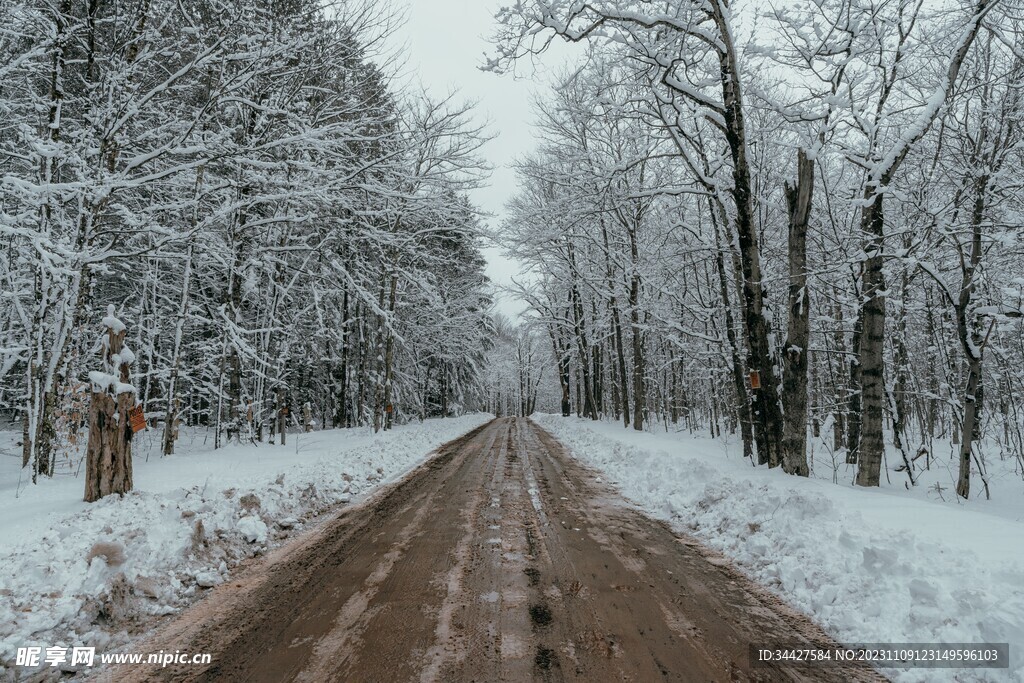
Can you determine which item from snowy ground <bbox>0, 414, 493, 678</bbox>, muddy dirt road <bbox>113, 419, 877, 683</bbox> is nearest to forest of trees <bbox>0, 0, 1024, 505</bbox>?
snowy ground <bbox>0, 414, 493, 678</bbox>

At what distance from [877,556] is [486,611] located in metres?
3.43

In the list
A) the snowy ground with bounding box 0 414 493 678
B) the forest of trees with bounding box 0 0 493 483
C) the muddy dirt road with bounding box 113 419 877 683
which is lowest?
the muddy dirt road with bounding box 113 419 877 683

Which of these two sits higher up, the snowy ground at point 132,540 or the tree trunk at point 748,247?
the tree trunk at point 748,247

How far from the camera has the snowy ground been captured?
375cm

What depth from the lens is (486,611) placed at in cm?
411

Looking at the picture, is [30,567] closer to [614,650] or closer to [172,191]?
[614,650]

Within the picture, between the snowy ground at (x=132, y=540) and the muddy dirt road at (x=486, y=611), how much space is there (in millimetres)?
457

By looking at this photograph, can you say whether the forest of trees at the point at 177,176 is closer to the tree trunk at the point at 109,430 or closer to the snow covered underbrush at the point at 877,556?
the tree trunk at the point at 109,430

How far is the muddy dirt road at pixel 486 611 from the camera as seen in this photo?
3303 mm

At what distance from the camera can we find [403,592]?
4512mm

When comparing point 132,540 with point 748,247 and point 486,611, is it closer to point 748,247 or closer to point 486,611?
point 486,611

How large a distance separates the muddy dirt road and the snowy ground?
46cm

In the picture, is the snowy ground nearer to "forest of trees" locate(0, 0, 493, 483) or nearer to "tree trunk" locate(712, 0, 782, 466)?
"forest of trees" locate(0, 0, 493, 483)

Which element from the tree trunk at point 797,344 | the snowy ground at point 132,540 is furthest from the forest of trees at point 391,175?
the snowy ground at point 132,540
